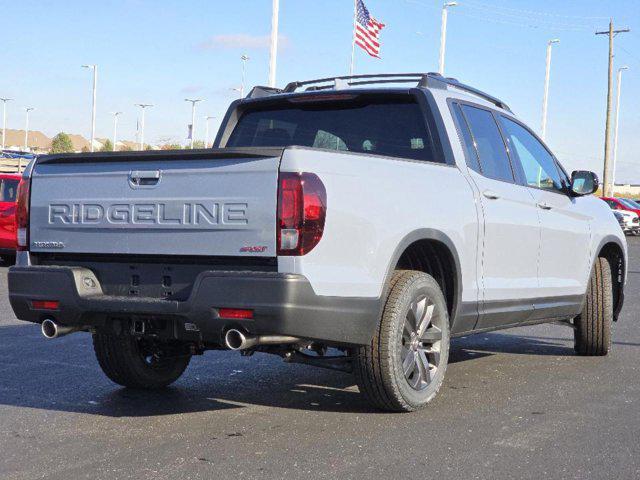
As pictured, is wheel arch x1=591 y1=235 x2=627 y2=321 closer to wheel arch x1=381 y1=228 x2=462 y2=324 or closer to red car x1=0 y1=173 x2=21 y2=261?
wheel arch x1=381 y1=228 x2=462 y2=324

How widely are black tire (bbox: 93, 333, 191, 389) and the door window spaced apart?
282 centimetres

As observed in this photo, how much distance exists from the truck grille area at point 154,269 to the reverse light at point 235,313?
213 mm

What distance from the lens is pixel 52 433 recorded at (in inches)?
207

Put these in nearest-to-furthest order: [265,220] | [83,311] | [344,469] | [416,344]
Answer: [344,469] < [265,220] < [83,311] < [416,344]

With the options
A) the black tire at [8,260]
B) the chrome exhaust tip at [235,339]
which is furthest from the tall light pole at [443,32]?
the chrome exhaust tip at [235,339]

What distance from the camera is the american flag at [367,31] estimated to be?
104ft

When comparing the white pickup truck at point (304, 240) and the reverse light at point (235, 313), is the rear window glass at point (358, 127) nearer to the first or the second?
the white pickup truck at point (304, 240)

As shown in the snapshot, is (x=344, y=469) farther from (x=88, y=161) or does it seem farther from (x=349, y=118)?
(x=349, y=118)

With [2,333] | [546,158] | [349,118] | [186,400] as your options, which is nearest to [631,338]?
[546,158]

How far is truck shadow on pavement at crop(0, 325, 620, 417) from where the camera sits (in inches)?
238

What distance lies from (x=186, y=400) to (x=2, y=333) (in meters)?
3.64

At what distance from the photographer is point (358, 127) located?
6.67 metres

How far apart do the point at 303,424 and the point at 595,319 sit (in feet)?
11.9

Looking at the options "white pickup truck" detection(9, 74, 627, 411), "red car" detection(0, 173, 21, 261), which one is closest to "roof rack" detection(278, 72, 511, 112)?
"white pickup truck" detection(9, 74, 627, 411)
